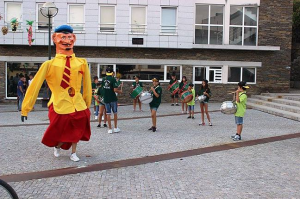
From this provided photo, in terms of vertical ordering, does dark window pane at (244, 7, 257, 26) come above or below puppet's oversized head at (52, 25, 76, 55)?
above

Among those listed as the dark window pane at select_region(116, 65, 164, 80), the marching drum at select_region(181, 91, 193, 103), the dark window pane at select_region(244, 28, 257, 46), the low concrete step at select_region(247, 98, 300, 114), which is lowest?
the low concrete step at select_region(247, 98, 300, 114)

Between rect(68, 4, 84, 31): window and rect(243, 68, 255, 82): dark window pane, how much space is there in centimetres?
1052

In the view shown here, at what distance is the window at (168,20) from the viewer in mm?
22516

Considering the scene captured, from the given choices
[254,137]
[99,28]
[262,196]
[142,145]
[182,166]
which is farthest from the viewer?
[99,28]

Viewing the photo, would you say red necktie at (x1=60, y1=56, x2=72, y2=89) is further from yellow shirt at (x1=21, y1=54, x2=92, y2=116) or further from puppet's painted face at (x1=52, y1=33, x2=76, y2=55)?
puppet's painted face at (x1=52, y1=33, x2=76, y2=55)

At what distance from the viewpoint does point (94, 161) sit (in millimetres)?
7551

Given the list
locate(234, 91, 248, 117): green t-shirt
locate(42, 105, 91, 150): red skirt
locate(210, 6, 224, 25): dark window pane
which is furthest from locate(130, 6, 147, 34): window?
locate(42, 105, 91, 150): red skirt

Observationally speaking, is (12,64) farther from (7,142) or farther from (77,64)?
(77,64)

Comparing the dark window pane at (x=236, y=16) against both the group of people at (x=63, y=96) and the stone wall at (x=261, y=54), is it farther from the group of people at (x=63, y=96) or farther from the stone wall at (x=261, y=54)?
the group of people at (x=63, y=96)

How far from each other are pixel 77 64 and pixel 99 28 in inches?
594

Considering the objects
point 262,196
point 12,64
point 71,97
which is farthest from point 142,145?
point 12,64

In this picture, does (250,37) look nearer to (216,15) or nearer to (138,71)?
(216,15)

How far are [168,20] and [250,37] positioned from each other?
5.38 m

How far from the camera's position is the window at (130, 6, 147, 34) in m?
22.4
